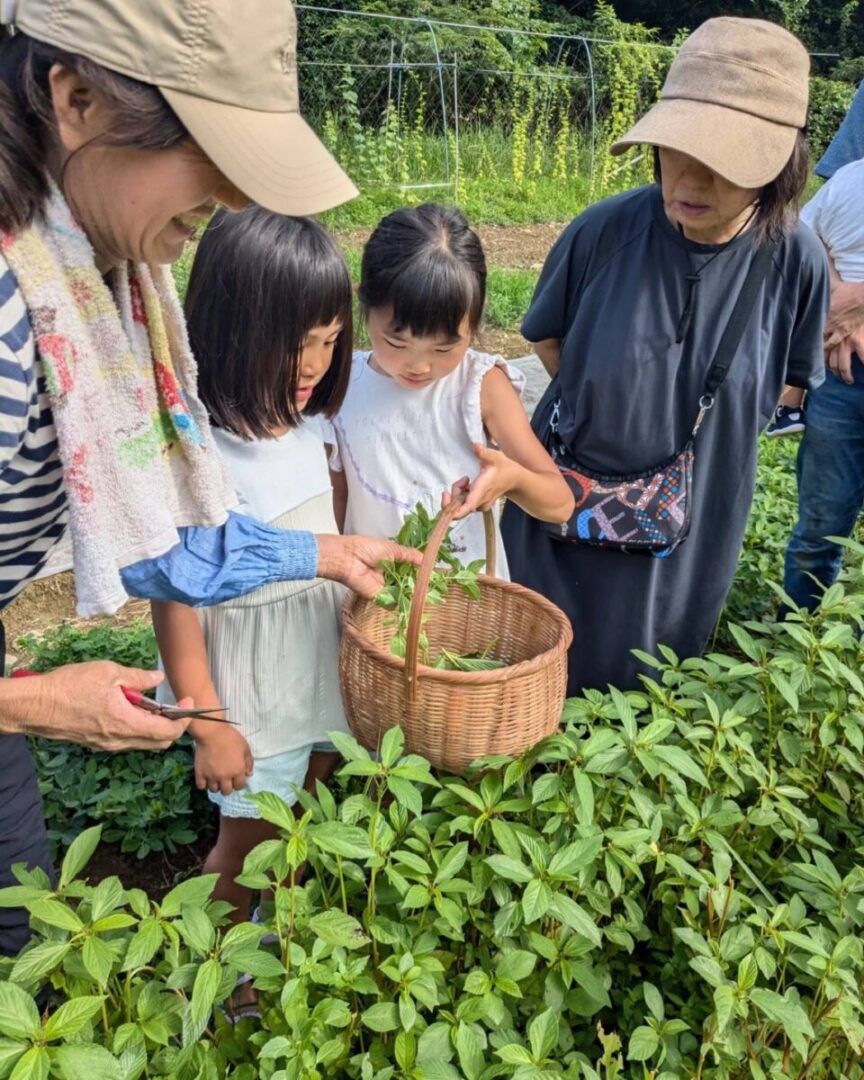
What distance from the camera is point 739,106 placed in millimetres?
1898

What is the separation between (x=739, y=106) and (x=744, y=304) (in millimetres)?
388

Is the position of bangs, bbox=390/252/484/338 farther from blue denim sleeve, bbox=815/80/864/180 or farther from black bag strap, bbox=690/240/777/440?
blue denim sleeve, bbox=815/80/864/180

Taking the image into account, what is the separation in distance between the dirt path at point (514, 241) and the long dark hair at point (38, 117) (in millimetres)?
6680

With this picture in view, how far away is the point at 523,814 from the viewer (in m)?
1.56

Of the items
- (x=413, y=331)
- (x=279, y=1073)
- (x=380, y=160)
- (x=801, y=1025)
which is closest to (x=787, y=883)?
(x=801, y=1025)

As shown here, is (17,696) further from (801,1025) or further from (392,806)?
(801,1025)

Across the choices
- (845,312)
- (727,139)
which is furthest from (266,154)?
(845,312)

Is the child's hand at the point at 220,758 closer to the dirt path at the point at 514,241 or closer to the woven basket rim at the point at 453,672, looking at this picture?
the woven basket rim at the point at 453,672

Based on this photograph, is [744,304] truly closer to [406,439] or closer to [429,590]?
[406,439]

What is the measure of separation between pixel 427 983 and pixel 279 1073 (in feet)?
0.70

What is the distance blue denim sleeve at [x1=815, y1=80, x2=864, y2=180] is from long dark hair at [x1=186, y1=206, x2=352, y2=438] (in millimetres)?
1956

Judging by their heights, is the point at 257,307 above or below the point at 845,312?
above

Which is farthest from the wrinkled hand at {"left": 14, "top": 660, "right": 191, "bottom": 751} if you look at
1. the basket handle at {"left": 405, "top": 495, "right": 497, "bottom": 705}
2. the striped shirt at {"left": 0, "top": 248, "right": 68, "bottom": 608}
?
the basket handle at {"left": 405, "top": 495, "right": 497, "bottom": 705}

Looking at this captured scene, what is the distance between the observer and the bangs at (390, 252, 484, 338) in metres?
1.89
